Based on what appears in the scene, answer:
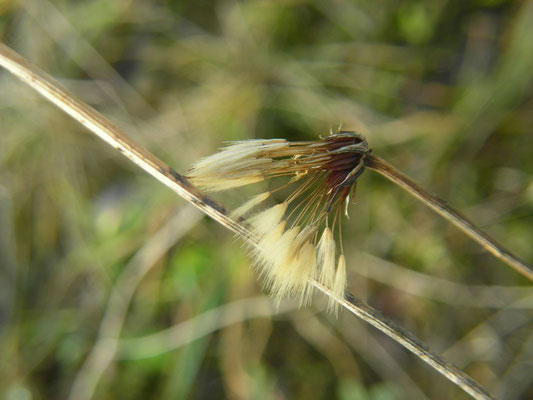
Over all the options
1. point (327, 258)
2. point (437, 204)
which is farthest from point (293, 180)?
point (437, 204)

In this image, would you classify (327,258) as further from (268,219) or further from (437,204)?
(437,204)

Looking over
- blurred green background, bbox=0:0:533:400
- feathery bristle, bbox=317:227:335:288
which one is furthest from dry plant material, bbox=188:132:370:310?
blurred green background, bbox=0:0:533:400

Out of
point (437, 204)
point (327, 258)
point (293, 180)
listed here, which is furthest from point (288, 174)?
point (437, 204)

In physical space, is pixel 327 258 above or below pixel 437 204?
below

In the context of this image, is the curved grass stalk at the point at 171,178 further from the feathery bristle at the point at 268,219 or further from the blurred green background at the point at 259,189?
the blurred green background at the point at 259,189

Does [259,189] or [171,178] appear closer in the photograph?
[171,178]

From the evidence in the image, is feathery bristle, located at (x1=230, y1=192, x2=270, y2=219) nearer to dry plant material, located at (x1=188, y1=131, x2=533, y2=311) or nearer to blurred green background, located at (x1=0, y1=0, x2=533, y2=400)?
dry plant material, located at (x1=188, y1=131, x2=533, y2=311)

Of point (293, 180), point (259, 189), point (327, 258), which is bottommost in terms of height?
point (327, 258)
